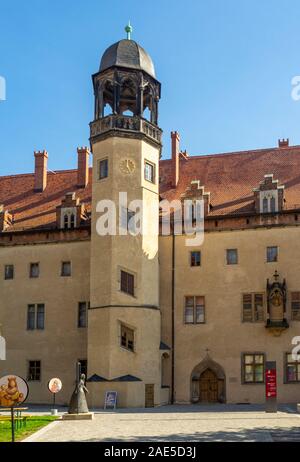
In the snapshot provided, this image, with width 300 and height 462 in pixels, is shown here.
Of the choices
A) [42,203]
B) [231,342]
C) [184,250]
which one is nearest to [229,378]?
[231,342]

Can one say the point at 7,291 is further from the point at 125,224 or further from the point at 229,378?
the point at 229,378

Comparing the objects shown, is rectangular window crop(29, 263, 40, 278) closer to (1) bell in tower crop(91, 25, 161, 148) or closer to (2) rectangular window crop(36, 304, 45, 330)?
(2) rectangular window crop(36, 304, 45, 330)

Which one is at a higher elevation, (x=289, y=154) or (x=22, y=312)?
(x=289, y=154)

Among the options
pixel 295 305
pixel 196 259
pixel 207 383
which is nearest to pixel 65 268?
pixel 196 259

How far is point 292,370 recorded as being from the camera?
35906 millimetres

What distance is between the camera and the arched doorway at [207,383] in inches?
1453

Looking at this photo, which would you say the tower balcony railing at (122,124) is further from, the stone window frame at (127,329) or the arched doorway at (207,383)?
the arched doorway at (207,383)

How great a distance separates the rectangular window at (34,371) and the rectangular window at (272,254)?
14.2m

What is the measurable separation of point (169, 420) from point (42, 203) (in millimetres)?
21307

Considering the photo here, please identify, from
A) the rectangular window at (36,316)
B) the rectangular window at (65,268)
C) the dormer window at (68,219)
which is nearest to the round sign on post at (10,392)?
the rectangular window at (65,268)

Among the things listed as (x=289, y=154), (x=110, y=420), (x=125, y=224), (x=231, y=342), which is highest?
(x=289, y=154)

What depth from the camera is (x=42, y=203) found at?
43750 mm

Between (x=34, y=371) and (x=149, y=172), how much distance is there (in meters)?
13.0

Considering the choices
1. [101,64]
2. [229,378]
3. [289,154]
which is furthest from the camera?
[289,154]
